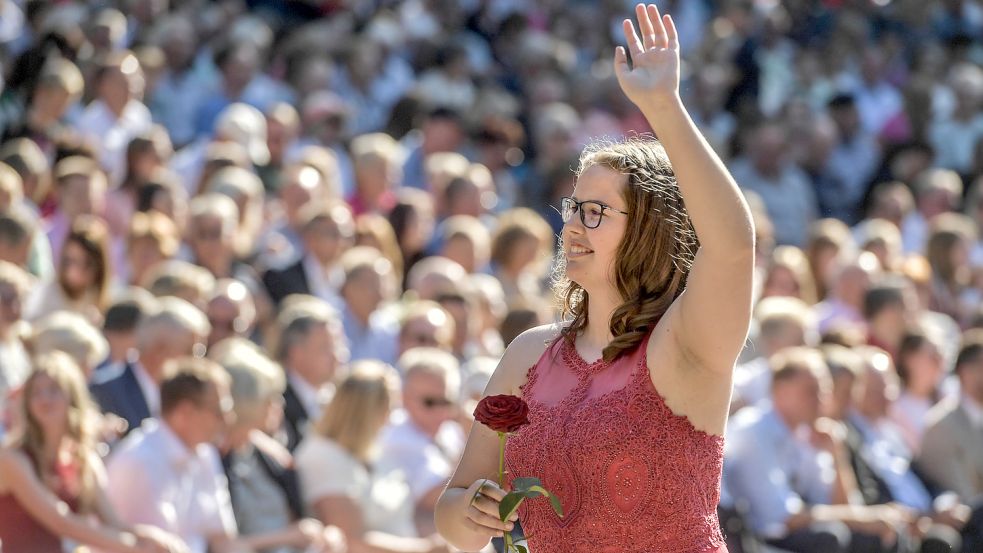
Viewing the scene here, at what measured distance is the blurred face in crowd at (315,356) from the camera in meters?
6.79

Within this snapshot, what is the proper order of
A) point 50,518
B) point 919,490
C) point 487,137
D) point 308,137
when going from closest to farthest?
point 50,518 < point 919,490 < point 308,137 < point 487,137

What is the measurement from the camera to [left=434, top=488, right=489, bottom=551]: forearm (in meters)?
2.88

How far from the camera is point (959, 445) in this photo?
7910 millimetres

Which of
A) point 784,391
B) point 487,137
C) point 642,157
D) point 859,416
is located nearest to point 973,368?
point 859,416

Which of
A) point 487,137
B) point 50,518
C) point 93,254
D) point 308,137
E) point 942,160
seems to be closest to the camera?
point 50,518

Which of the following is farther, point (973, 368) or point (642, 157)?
point (973, 368)

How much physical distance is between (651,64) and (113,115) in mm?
7350

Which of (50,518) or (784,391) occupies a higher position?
(784,391)

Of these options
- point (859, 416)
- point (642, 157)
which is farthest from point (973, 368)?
point (642, 157)

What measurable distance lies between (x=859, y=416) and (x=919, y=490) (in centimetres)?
46

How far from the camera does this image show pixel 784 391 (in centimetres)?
707

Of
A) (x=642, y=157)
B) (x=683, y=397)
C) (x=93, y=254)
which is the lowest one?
(x=93, y=254)

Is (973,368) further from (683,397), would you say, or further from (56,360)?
(683,397)

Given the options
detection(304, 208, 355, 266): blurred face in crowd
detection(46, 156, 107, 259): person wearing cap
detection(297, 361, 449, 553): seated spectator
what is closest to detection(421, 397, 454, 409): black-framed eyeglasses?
detection(297, 361, 449, 553): seated spectator
